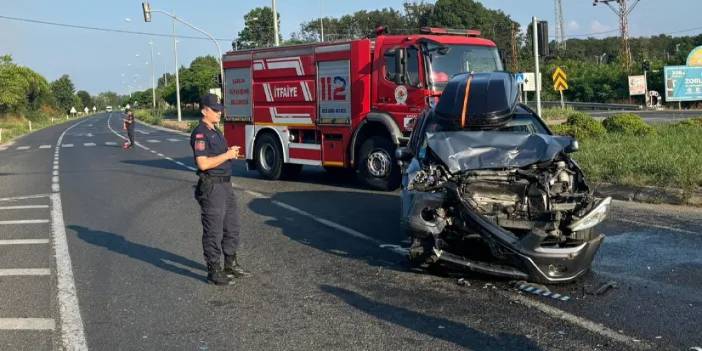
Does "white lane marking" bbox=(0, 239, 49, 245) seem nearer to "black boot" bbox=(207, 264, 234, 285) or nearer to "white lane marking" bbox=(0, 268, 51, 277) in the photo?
"white lane marking" bbox=(0, 268, 51, 277)

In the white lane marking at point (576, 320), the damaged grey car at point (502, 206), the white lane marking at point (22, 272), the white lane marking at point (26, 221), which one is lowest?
the white lane marking at point (576, 320)

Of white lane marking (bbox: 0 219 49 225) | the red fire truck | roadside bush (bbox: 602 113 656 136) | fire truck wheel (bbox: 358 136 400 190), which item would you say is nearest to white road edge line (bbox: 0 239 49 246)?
white lane marking (bbox: 0 219 49 225)

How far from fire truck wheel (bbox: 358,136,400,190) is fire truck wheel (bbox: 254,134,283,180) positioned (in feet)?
8.85

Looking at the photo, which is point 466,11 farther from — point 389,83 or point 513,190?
point 513,190

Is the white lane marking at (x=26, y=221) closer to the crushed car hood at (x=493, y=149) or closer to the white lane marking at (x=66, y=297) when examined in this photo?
the white lane marking at (x=66, y=297)

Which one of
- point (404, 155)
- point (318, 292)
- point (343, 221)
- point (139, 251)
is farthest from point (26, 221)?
point (318, 292)

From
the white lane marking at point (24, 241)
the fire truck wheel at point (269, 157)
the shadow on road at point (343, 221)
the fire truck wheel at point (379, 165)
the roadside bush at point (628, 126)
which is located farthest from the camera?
the roadside bush at point (628, 126)

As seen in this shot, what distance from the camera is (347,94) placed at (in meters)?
13.1

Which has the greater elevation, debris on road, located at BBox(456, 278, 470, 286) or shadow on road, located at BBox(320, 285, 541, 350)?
debris on road, located at BBox(456, 278, 470, 286)

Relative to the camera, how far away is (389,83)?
12.4m

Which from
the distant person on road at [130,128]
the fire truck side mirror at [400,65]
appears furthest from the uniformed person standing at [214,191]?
the distant person on road at [130,128]

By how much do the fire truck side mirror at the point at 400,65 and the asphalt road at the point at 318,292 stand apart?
7.78 feet

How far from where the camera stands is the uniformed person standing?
21.6ft

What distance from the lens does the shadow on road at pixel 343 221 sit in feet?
26.0
